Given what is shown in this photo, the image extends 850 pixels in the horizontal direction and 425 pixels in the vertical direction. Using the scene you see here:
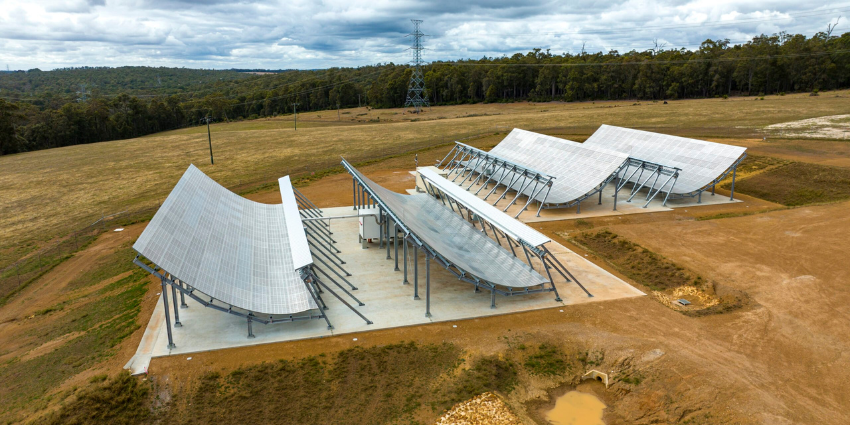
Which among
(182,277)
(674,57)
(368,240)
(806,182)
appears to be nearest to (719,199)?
(806,182)

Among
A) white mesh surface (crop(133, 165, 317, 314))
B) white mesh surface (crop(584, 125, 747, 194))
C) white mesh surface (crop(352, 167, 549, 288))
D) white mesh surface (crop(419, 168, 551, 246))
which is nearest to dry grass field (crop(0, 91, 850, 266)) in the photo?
white mesh surface (crop(584, 125, 747, 194))

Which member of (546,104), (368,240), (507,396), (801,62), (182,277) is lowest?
(507,396)

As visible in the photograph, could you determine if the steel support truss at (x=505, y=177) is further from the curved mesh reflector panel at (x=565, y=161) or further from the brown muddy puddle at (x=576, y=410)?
the brown muddy puddle at (x=576, y=410)

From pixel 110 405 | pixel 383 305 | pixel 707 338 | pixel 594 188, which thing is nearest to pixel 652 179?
pixel 594 188

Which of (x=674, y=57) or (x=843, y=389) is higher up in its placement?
(x=674, y=57)

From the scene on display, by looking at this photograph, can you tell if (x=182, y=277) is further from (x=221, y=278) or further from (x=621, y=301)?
(x=621, y=301)

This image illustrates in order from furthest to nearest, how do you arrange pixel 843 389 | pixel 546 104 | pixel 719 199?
pixel 546 104 → pixel 719 199 → pixel 843 389

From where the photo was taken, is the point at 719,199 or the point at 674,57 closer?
the point at 719,199
